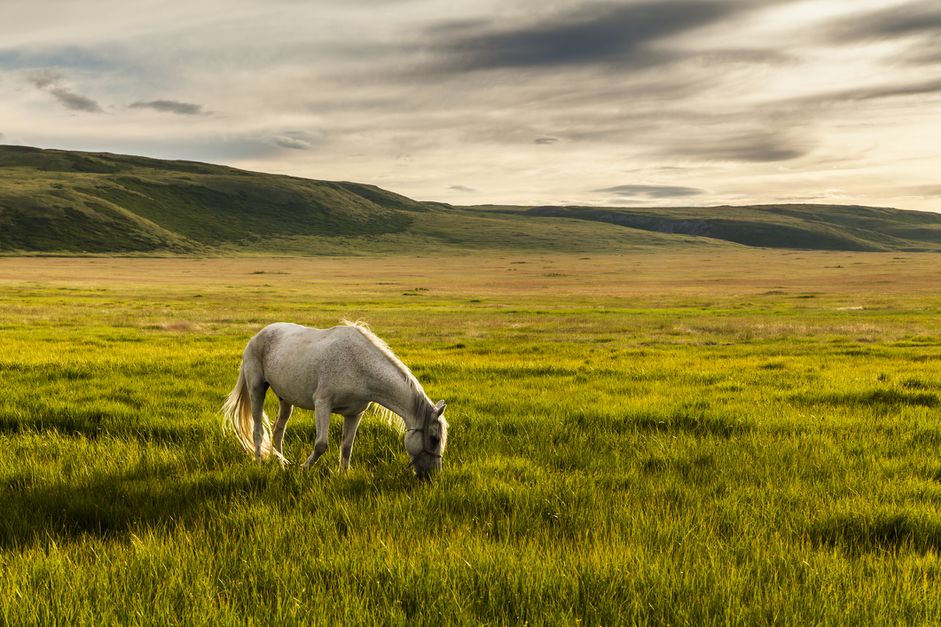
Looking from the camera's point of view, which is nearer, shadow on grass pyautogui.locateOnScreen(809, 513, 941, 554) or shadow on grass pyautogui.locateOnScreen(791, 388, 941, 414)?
shadow on grass pyautogui.locateOnScreen(809, 513, 941, 554)

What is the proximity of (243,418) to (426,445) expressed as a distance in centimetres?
344

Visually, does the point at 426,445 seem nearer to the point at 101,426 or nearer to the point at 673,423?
the point at 673,423

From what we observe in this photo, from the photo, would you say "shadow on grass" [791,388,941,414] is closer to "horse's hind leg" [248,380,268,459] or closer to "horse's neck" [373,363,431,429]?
"horse's neck" [373,363,431,429]

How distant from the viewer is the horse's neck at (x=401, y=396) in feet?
23.4

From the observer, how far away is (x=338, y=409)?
7.66 m

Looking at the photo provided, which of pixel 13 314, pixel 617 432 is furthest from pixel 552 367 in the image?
pixel 13 314

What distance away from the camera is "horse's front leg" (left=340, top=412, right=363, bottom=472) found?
736 centimetres

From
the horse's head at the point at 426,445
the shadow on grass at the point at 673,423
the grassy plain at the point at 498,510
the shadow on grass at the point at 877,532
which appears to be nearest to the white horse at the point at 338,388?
the horse's head at the point at 426,445

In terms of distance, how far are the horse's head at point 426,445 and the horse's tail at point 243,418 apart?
2.53 metres

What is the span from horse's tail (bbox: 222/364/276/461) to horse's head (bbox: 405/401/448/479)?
2.53 m

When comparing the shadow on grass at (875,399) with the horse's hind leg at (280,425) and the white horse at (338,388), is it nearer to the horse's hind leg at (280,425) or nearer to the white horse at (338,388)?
the white horse at (338,388)

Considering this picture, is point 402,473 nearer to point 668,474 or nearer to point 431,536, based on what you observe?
point 431,536

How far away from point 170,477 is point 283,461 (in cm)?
133

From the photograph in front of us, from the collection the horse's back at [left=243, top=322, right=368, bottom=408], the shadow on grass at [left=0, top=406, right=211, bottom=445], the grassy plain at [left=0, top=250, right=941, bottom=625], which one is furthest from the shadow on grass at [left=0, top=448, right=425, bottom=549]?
the shadow on grass at [left=0, top=406, right=211, bottom=445]
